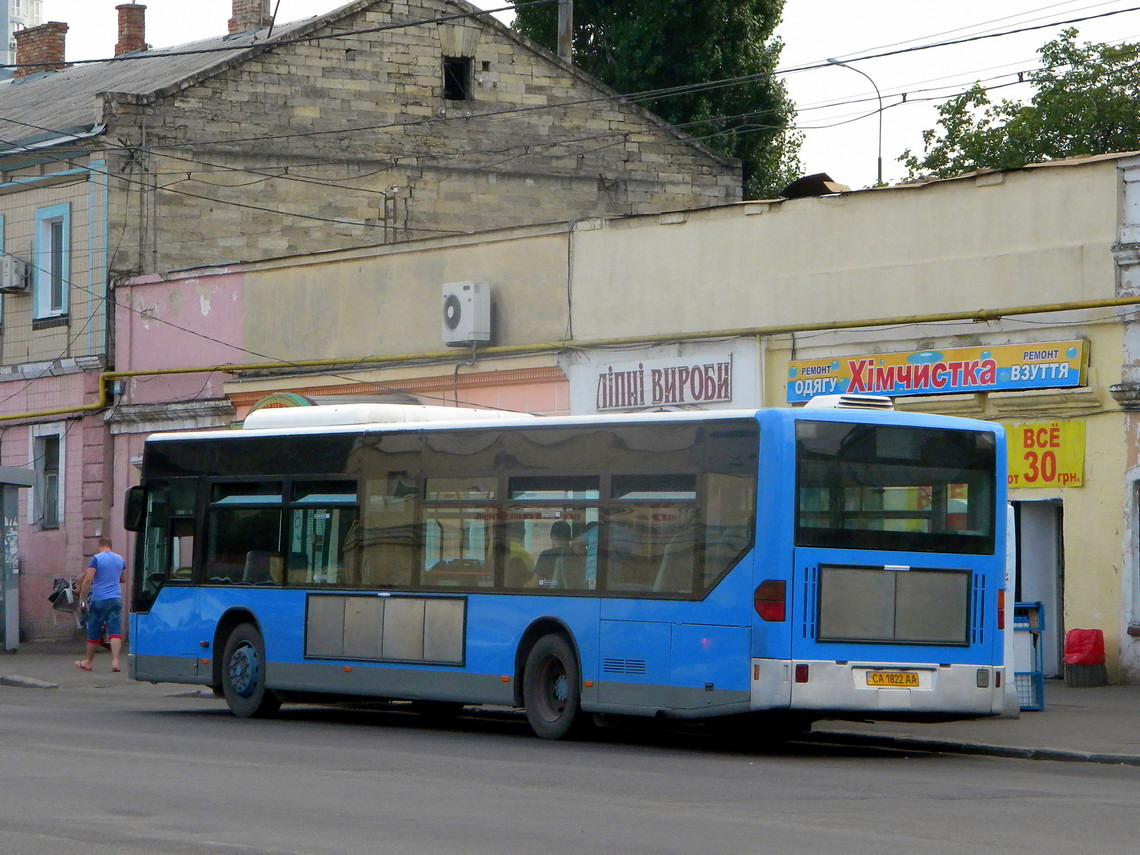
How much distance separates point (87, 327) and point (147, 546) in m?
14.2

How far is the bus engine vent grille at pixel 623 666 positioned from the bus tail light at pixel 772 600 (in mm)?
1172

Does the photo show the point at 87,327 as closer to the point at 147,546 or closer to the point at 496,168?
the point at 496,168

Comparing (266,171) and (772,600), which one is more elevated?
(266,171)

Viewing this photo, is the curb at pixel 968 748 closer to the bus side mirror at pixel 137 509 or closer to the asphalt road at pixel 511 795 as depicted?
the asphalt road at pixel 511 795

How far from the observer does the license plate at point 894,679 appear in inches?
583

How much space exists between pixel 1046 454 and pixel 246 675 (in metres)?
8.34

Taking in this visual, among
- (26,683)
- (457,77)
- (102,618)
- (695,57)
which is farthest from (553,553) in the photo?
(695,57)

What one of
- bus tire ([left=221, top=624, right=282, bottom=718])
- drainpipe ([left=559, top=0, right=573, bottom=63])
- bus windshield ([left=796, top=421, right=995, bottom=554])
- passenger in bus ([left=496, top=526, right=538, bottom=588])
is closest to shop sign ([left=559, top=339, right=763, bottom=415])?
bus tire ([left=221, top=624, right=282, bottom=718])

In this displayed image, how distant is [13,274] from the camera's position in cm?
3428

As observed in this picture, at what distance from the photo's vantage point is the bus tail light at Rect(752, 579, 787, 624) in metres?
14.6

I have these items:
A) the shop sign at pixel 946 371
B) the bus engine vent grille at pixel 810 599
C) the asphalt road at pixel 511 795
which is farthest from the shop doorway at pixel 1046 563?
the bus engine vent grille at pixel 810 599

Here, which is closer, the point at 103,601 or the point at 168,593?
the point at 168,593

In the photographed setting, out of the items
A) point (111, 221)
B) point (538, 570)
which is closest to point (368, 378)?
point (111, 221)

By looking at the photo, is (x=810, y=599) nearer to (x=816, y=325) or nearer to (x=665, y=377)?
(x=816, y=325)
